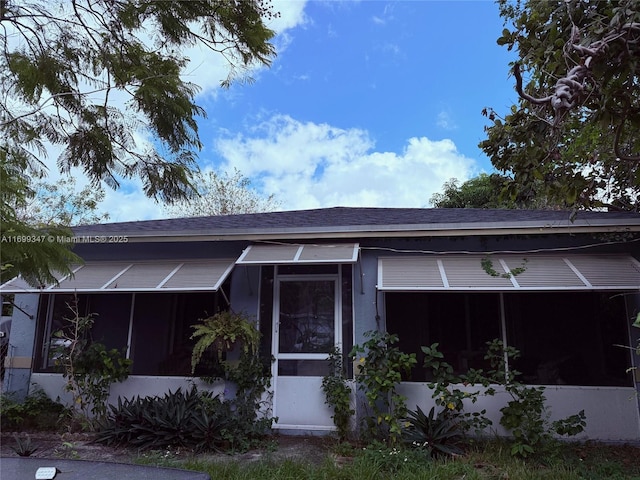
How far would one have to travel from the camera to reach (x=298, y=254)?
703 centimetres

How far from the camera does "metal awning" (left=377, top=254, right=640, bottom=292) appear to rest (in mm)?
6219

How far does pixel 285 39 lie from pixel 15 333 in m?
7.26

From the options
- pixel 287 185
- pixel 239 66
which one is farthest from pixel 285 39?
pixel 287 185

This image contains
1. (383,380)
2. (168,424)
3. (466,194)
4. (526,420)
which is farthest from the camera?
(466,194)

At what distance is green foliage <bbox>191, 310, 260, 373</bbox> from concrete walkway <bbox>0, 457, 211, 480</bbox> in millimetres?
4151

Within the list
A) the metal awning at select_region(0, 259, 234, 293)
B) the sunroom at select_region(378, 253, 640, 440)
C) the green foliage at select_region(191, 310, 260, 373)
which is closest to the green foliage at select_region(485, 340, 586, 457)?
the sunroom at select_region(378, 253, 640, 440)

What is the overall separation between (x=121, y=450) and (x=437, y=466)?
14.5 feet

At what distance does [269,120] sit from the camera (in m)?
15.9

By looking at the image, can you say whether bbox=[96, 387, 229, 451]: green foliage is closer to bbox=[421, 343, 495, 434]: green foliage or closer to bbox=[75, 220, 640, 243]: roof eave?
bbox=[75, 220, 640, 243]: roof eave

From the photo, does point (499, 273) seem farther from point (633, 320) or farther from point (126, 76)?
point (126, 76)

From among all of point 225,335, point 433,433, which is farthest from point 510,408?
point 225,335

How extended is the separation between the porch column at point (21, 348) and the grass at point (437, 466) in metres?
3.75

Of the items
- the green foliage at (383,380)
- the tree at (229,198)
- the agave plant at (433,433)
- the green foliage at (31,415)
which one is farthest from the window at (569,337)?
the tree at (229,198)

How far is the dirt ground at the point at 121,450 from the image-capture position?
231 inches
